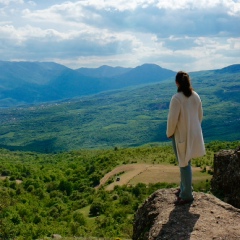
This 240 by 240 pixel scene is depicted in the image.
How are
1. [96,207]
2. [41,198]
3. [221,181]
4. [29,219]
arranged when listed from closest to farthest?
[221,181], [96,207], [29,219], [41,198]

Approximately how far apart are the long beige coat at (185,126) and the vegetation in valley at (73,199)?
67.2 ft

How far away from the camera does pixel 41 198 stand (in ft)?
228

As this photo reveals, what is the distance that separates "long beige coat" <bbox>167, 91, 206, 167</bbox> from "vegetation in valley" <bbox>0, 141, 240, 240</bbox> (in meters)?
20.5

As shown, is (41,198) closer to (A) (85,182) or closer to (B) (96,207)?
(A) (85,182)

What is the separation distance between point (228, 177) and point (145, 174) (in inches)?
1745

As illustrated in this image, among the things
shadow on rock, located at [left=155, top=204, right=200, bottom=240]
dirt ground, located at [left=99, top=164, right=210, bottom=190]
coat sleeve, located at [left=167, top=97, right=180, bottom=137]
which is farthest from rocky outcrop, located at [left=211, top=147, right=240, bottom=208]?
dirt ground, located at [left=99, top=164, right=210, bottom=190]

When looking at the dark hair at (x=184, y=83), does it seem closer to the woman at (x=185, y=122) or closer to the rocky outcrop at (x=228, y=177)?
the woman at (x=185, y=122)

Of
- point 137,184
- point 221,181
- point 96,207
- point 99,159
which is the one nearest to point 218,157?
point 221,181

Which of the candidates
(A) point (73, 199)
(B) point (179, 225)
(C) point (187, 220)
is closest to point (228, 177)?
(C) point (187, 220)

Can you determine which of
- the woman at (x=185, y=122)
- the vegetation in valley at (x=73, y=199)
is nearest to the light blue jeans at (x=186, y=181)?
the woman at (x=185, y=122)

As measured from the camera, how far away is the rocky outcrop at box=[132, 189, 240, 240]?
9.07 meters

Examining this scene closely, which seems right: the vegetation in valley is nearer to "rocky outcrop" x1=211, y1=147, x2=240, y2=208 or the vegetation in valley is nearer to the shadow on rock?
"rocky outcrop" x1=211, y1=147, x2=240, y2=208

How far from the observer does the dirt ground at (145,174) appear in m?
53.4

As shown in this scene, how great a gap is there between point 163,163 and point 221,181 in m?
50.0
